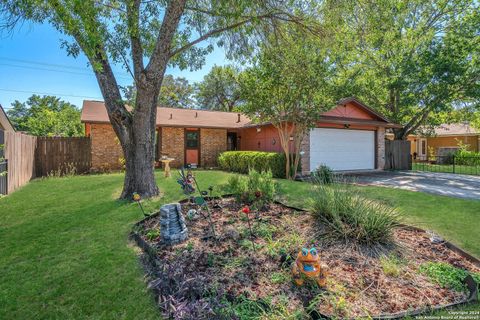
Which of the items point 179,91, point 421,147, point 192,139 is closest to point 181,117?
point 192,139

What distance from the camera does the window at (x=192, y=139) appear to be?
53.6ft

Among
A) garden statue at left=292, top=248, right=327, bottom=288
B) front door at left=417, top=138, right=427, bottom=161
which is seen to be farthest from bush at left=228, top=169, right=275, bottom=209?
front door at left=417, top=138, right=427, bottom=161

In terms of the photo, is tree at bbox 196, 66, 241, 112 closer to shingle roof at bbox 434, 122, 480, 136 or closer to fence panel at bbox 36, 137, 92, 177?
fence panel at bbox 36, 137, 92, 177

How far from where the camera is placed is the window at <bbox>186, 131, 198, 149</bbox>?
16328 millimetres

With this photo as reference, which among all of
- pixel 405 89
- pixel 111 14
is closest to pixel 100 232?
pixel 111 14

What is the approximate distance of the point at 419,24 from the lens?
15.9 metres

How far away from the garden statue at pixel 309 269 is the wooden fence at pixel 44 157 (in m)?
9.10

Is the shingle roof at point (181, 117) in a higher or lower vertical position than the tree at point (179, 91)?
lower

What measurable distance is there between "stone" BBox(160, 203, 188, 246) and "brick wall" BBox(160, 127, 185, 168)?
39.9 feet

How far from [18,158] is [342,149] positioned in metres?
13.5

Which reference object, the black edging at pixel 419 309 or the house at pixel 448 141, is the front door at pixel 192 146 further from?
the house at pixel 448 141

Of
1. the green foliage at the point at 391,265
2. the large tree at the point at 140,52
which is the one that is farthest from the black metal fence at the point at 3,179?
the green foliage at the point at 391,265

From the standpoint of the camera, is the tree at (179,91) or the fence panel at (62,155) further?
the tree at (179,91)

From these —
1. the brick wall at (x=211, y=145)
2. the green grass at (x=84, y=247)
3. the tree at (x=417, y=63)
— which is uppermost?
the tree at (x=417, y=63)
